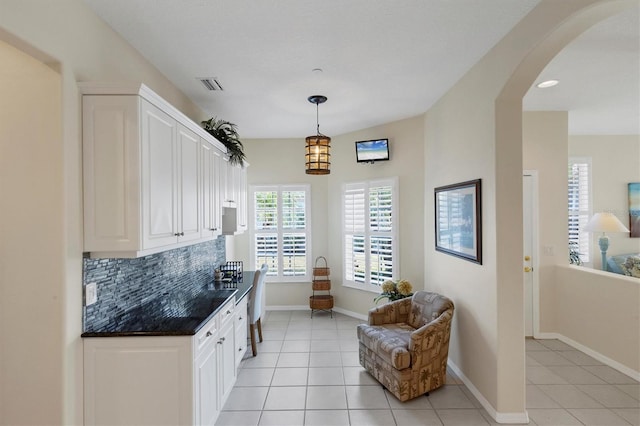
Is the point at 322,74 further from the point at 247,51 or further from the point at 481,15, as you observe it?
the point at 481,15

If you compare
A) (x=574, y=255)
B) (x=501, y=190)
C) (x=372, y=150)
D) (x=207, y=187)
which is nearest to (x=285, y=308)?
(x=372, y=150)

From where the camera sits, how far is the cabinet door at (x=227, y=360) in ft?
8.65

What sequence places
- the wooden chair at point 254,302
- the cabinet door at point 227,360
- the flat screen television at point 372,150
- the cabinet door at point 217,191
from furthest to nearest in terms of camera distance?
the flat screen television at point 372,150 < the wooden chair at point 254,302 < the cabinet door at point 217,191 < the cabinet door at point 227,360

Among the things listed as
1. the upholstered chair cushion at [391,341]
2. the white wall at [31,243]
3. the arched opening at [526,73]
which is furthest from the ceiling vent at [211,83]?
the upholstered chair cushion at [391,341]

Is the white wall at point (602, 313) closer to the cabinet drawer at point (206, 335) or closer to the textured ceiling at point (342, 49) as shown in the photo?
the textured ceiling at point (342, 49)

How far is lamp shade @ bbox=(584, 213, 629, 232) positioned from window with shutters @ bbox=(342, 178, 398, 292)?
2.67 meters

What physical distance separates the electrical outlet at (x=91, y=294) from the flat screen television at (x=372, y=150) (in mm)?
3782

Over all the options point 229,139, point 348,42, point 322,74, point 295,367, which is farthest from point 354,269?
point 348,42

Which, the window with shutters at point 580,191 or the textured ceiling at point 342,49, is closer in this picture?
the textured ceiling at point 342,49

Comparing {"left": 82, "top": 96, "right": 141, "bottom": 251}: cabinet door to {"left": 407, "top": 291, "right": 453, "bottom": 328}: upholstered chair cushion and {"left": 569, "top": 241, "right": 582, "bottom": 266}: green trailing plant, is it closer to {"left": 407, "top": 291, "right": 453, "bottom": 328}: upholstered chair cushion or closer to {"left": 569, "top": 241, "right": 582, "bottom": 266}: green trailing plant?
{"left": 407, "top": 291, "right": 453, "bottom": 328}: upholstered chair cushion

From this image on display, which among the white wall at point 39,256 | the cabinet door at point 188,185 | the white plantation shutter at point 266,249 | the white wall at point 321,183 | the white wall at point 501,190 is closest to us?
the white wall at point 39,256

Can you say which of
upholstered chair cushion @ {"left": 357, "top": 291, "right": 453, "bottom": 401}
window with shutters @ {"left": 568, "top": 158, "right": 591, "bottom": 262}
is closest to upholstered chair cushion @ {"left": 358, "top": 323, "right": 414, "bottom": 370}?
upholstered chair cushion @ {"left": 357, "top": 291, "right": 453, "bottom": 401}

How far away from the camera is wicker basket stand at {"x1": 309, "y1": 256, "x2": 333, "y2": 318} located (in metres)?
5.27

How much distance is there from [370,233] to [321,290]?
51.5 inches
